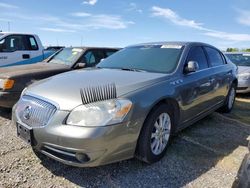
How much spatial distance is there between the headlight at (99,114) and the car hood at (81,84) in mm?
99

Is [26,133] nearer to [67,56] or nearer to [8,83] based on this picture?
[8,83]

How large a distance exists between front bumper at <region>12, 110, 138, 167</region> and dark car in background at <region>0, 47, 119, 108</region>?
2.39m

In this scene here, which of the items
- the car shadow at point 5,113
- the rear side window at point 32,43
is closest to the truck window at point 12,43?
the rear side window at point 32,43

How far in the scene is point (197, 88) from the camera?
4.28m

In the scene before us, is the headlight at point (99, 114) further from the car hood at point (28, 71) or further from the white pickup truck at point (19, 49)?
the white pickup truck at point (19, 49)

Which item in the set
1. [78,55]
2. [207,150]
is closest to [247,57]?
[78,55]

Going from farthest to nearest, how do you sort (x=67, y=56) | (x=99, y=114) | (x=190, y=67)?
(x=67, y=56) → (x=190, y=67) → (x=99, y=114)

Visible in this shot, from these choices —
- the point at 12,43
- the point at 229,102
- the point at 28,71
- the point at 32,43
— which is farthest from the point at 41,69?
the point at 229,102

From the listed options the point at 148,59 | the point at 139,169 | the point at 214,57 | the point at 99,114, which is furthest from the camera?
the point at 214,57

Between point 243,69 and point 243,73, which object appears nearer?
point 243,73

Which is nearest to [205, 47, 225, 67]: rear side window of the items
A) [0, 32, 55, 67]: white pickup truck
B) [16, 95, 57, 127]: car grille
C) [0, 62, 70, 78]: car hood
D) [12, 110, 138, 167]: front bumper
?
[12, 110, 138, 167]: front bumper

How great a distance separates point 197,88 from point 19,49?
20.6 ft

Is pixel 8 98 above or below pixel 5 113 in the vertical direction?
above

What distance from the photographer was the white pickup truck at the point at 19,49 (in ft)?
27.5
